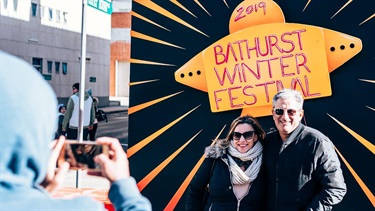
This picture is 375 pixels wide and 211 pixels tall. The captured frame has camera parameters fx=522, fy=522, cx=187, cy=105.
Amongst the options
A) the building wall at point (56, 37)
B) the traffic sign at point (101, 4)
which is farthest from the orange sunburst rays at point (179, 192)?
the building wall at point (56, 37)

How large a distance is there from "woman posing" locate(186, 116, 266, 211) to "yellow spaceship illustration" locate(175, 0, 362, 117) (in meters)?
0.99

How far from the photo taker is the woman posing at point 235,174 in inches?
118

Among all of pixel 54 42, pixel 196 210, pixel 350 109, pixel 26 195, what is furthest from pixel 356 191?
pixel 54 42

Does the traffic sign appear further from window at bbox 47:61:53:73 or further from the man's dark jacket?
window at bbox 47:61:53:73

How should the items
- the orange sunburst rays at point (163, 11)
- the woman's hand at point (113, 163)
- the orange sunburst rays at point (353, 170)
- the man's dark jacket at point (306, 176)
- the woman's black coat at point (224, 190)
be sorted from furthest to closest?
the orange sunburst rays at point (163, 11) < the orange sunburst rays at point (353, 170) < the woman's black coat at point (224, 190) < the man's dark jacket at point (306, 176) < the woman's hand at point (113, 163)

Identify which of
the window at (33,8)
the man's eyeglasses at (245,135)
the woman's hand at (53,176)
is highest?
the window at (33,8)

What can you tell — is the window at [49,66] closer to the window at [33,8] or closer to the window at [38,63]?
the window at [38,63]

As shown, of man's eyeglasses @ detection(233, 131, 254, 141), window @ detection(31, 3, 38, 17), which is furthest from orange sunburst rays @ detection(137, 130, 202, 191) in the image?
window @ detection(31, 3, 38, 17)

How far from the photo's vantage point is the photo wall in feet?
12.7

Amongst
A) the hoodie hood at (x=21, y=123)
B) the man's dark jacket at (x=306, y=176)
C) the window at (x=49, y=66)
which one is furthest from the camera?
the window at (x=49, y=66)

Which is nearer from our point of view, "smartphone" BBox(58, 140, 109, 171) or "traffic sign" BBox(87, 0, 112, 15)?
"smartphone" BBox(58, 140, 109, 171)

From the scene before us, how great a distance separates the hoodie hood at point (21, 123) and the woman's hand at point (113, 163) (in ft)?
0.57

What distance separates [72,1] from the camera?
2195 cm

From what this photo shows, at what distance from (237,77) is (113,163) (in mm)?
3173
